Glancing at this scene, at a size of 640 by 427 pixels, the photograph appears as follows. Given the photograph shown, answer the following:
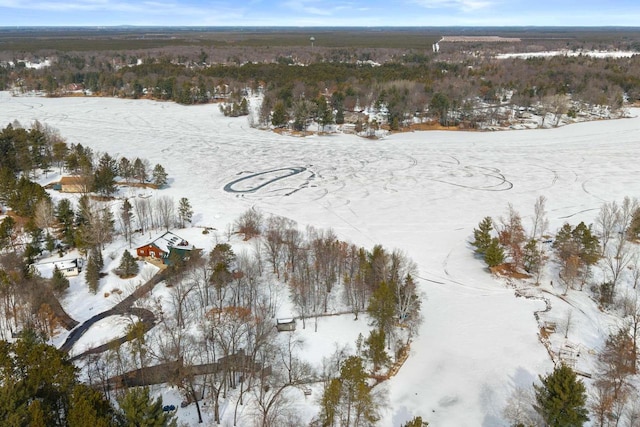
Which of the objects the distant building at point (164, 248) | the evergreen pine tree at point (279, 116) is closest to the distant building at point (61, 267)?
the distant building at point (164, 248)

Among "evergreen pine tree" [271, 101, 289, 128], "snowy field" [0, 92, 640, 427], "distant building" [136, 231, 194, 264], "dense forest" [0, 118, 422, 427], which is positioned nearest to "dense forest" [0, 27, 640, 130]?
"evergreen pine tree" [271, 101, 289, 128]

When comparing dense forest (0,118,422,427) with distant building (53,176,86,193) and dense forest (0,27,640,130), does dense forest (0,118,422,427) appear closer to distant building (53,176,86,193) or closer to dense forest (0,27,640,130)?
distant building (53,176,86,193)

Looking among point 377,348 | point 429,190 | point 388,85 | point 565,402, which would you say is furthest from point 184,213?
point 388,85

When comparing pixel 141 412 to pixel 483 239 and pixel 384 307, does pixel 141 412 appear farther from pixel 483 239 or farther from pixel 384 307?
pixel 483 239

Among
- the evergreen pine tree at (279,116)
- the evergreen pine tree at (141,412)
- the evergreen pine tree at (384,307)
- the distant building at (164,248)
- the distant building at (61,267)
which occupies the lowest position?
the distant building at (61,267)

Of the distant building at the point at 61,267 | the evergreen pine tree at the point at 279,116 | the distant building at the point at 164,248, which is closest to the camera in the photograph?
the distant building at the point at 61,267

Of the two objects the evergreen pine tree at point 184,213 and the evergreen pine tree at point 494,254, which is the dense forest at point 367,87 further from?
the evergreen pine tree at point 494,254

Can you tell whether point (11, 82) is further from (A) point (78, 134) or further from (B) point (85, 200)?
(B) point (85, 200)
